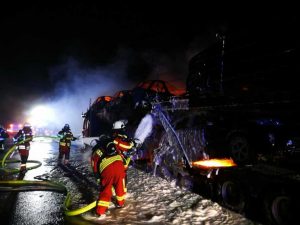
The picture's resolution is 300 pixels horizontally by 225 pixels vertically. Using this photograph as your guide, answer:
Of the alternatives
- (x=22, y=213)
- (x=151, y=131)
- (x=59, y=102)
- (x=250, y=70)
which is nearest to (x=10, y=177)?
(x=22, y=213)

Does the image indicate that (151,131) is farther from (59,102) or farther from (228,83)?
(59,102)

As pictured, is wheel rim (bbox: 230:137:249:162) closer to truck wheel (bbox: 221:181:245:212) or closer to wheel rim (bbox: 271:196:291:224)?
truck wheel (bbox: 221:181:245:212)

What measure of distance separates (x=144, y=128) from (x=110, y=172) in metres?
5.24

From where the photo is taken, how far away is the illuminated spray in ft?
31.1

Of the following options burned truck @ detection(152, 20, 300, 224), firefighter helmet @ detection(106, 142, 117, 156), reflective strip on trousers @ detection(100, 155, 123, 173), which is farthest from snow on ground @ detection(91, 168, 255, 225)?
firefighter helmet @ detection(106, 142, 117, 156)

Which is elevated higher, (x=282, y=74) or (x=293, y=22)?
(x=293, y=22)

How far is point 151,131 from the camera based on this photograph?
30.3ft

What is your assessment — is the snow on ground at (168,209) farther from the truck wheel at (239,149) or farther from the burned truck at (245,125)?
the truck wheel at (239,149)

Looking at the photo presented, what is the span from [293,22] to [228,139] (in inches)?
97.8

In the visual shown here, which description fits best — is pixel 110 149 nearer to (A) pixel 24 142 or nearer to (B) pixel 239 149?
(B) pixel 239 149

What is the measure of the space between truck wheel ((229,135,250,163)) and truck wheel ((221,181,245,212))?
1.64 feet

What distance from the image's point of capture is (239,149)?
563 cm

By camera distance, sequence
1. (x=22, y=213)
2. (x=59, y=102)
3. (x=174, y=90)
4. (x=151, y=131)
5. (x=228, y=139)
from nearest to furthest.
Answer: (x=22, y=213)
(x=228, y=139)
(x=151, y=131)
(x=174, y=90)
(x=59, y=102)

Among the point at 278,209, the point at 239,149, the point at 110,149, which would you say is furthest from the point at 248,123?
the point at 110,149
